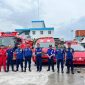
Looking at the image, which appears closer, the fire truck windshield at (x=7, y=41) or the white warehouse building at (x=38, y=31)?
the fire truck windshield at (x=7, y=41)

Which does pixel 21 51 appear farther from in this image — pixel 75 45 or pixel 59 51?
pixel 75 45

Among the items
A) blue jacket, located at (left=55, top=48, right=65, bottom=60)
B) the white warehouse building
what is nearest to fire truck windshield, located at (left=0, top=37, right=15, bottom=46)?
blue jacket, located at (left=55, top=48, right=65, bottom=60)

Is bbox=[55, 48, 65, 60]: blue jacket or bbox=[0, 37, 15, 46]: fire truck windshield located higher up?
bbox=[0, 37, 15, 46]: fire truck windshield

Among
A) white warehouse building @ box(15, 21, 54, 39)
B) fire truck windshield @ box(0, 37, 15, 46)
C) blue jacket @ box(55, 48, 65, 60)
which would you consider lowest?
blue jacket @ box(55, 48, 65, 60)

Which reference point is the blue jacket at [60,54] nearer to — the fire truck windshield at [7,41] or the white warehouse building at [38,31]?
the fire truck windshield at [7,41]

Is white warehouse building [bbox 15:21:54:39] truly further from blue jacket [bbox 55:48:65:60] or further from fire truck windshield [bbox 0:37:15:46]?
blue jacket [bbox 55:48:65:60]

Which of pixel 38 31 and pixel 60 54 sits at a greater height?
pixel 38 31

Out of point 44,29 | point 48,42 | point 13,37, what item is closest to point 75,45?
point 48,42

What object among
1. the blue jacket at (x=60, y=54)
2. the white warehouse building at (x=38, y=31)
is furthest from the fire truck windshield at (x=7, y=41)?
the white warehouse building at (x=38, y=31)

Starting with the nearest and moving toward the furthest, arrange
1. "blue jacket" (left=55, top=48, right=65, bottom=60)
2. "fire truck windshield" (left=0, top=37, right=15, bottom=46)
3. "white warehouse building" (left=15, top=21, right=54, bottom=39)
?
"blue jacket" (left=55, top=48, right=65, bottom=60) → "fire truck windshield" (left=0, top=37, right=15, bottom=46) → "white warehouse building" (left=15, top=21, right=54, bottom=39)

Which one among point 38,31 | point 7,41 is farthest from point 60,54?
point 38,31

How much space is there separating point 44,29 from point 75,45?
48.4 m

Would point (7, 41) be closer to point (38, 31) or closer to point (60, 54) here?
point (60, 54)

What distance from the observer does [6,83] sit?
13828mm
